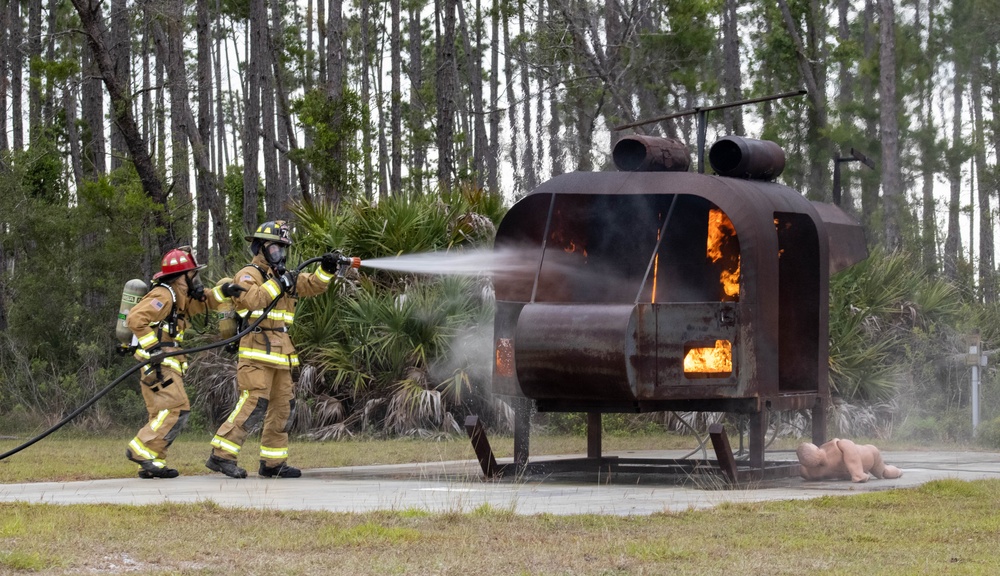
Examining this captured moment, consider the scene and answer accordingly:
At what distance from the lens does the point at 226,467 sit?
34.6 ft

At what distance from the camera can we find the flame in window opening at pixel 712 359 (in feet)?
31.8

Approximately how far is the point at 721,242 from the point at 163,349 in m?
4.41

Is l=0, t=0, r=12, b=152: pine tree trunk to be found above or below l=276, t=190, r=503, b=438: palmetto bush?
above

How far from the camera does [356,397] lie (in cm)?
1573

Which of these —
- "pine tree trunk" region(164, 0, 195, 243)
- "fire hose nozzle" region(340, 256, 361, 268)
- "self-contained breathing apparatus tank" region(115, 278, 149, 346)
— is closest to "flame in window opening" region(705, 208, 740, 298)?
"fire hose nozzle" region(340, 256, 361, 268)

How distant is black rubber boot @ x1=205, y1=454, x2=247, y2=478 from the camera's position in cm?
1054

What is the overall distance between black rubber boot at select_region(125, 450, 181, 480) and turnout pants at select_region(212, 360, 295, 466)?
0.39 m

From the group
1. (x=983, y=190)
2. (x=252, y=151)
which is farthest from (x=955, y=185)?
(x=252, y=151)

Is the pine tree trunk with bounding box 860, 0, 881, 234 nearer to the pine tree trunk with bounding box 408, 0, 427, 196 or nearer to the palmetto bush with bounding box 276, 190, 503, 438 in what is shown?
the palmetto bush with bounding box 276, 190, 503, 438

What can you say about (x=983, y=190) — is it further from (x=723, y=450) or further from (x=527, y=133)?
(x=723, y=450)

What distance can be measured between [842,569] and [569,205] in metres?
5.47

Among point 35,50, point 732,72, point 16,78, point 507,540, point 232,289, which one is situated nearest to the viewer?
point 507,540

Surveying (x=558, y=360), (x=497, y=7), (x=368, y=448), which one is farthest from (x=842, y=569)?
(x=497, y=7)

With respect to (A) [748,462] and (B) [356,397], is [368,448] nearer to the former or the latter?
(B) [356,397]
